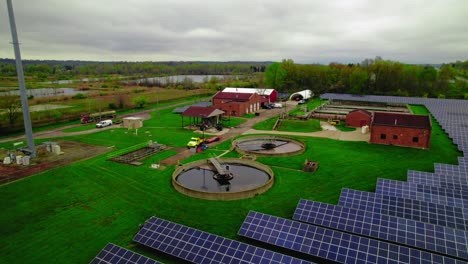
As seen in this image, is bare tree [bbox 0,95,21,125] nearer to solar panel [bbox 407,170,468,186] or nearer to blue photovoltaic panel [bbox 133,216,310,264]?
blue photovoltaic panel [bbox 133,216,310,264]

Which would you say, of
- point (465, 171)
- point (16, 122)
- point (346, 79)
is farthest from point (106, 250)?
point (346, 79)

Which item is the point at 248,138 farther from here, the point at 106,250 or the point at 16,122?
the point at 16,122

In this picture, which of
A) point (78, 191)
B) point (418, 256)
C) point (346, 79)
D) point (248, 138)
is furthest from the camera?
point (346, 79)

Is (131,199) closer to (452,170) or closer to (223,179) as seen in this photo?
(223,179)

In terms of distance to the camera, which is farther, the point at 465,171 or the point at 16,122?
the point at 16,122

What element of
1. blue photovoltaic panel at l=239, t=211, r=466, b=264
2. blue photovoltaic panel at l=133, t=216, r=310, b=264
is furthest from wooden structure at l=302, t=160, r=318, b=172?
blue photovoltaic panel at l=133, t=216, r=310, b=264

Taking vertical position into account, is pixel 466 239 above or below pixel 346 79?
below
